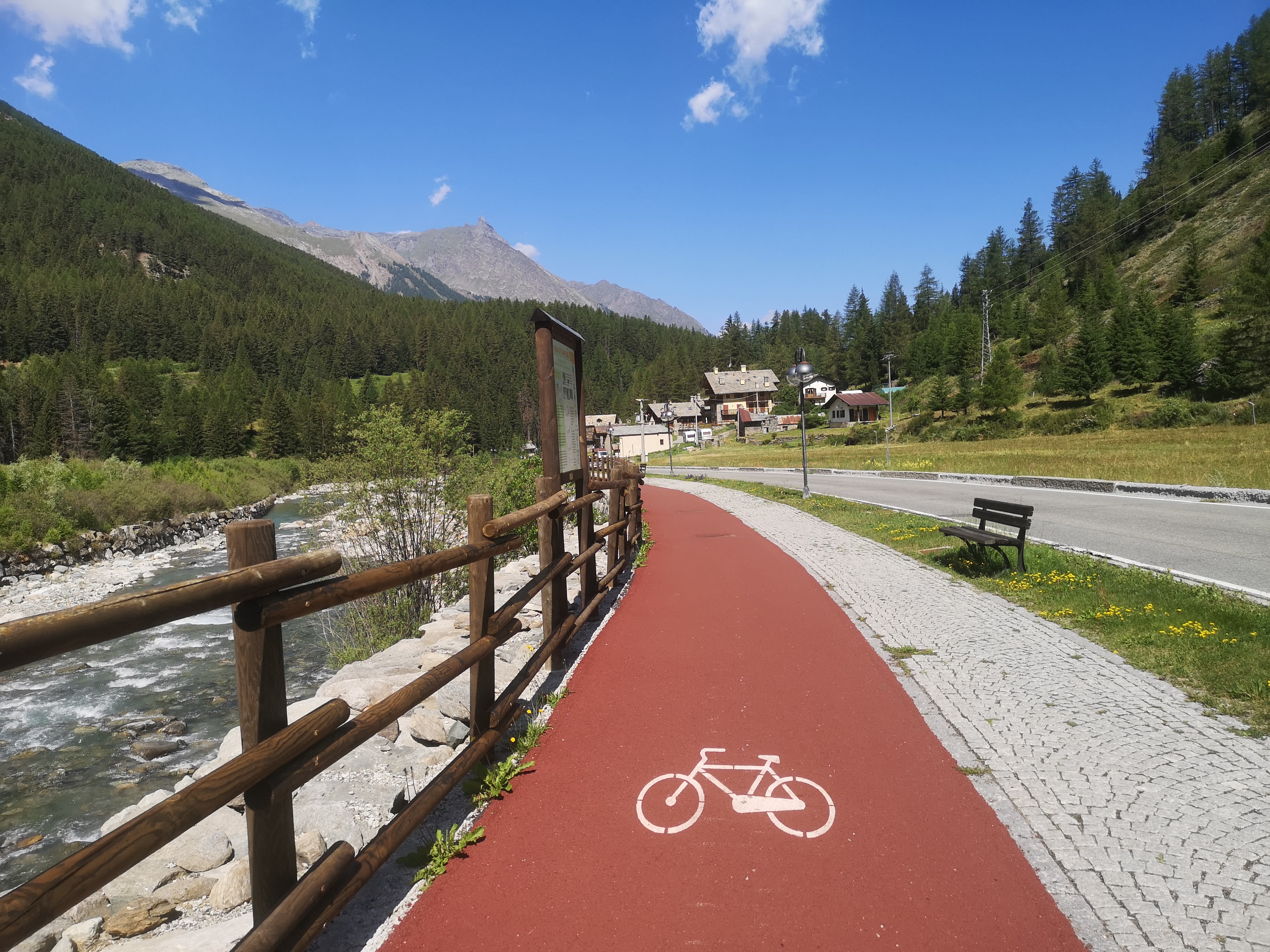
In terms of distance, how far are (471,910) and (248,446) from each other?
91.0m

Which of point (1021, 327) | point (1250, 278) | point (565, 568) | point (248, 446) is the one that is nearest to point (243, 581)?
point (565, 568)

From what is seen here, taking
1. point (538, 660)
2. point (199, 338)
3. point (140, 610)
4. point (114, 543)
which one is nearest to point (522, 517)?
point (538, 660)

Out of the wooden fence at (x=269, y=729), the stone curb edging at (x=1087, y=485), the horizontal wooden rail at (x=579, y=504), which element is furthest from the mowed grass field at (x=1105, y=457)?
the wooden fence at (x=269, y=729)

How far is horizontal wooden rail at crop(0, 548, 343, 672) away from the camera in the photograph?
1.56 m

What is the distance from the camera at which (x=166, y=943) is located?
2.81 meters

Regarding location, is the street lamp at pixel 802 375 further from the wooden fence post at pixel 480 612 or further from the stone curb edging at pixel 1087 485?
the wooden fence post at pixel 480 612

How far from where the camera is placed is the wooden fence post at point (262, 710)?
2.33 m

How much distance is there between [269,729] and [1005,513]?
9791 millimetres

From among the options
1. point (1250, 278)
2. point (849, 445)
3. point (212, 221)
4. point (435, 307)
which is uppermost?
point (212, 221)

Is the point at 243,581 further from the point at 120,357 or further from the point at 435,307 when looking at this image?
the point at 435,307

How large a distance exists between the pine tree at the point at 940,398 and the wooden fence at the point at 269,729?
224 feet

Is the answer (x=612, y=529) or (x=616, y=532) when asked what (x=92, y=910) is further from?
(x=616, y=532)

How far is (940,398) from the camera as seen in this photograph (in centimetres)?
6556

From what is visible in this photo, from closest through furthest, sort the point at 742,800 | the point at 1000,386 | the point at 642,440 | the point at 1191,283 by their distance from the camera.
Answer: the point at 742,800
the point at 642,440
the point at 1000,386
the point at 1191,283
